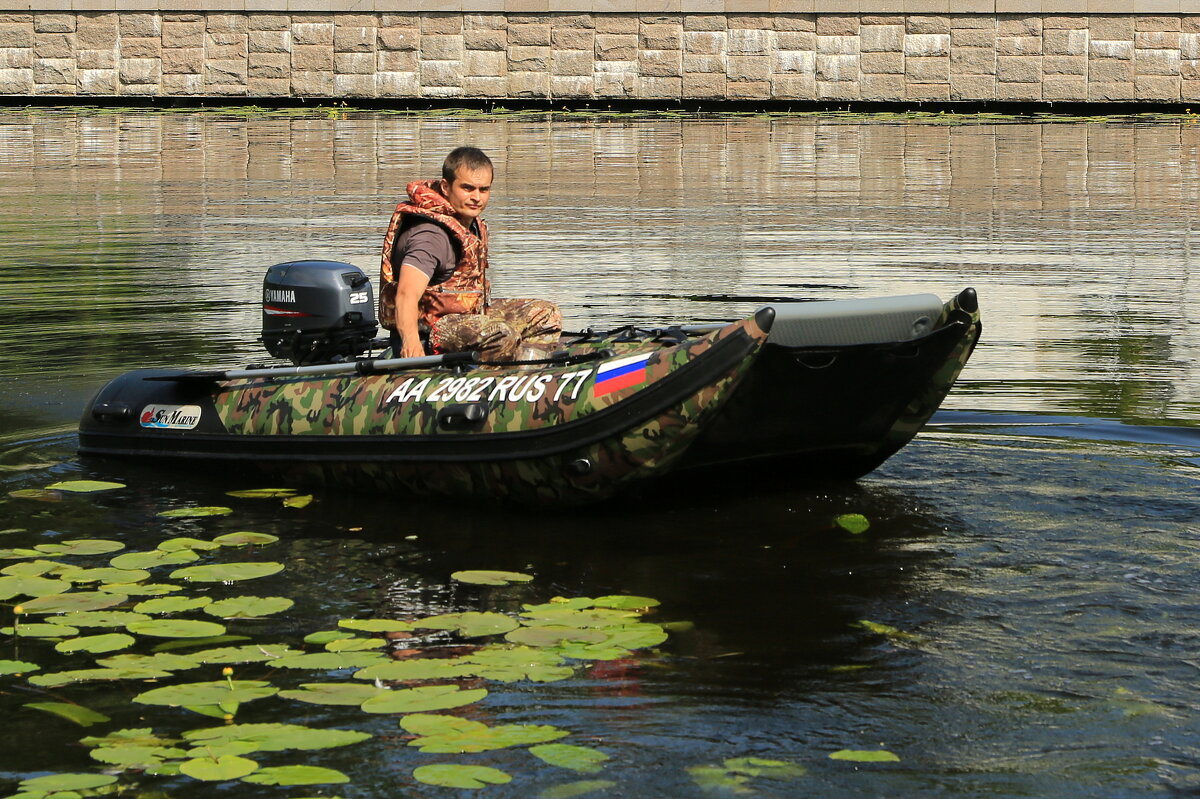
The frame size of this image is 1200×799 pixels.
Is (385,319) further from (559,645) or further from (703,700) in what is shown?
(703,700)

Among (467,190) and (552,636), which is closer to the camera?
(552,636)

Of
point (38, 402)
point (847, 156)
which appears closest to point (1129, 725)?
point (38, 402)

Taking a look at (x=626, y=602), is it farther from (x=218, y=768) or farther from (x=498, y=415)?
(x=218, y=768)

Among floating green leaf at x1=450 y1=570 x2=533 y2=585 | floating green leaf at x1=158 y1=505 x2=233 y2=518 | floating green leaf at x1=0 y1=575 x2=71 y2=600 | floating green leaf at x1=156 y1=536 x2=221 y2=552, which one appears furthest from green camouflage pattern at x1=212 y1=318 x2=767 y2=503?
floating green leaf at x1=0 y1=575 x2=71 y2=600

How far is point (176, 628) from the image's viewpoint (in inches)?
201

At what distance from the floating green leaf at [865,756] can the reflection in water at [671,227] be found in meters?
4.20

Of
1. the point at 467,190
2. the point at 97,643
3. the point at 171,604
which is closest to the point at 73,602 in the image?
the point at 171,604

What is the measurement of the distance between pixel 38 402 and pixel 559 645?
15.1 ft

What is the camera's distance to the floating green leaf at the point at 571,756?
410 cm

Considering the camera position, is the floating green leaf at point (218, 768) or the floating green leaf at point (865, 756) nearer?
the floating green leaf at point (218, 768)

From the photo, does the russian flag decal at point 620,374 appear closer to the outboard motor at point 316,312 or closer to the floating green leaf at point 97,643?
the outboard motor at point 316,312

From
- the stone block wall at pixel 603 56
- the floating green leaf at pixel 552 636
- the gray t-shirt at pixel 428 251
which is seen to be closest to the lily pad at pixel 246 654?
the floating green leaf at pixel 552 636

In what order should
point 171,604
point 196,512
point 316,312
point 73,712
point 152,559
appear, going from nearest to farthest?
point 73,712
point 171,604
point 152,559
point 196,512
point 316,312

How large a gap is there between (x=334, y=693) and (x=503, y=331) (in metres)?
2.54
